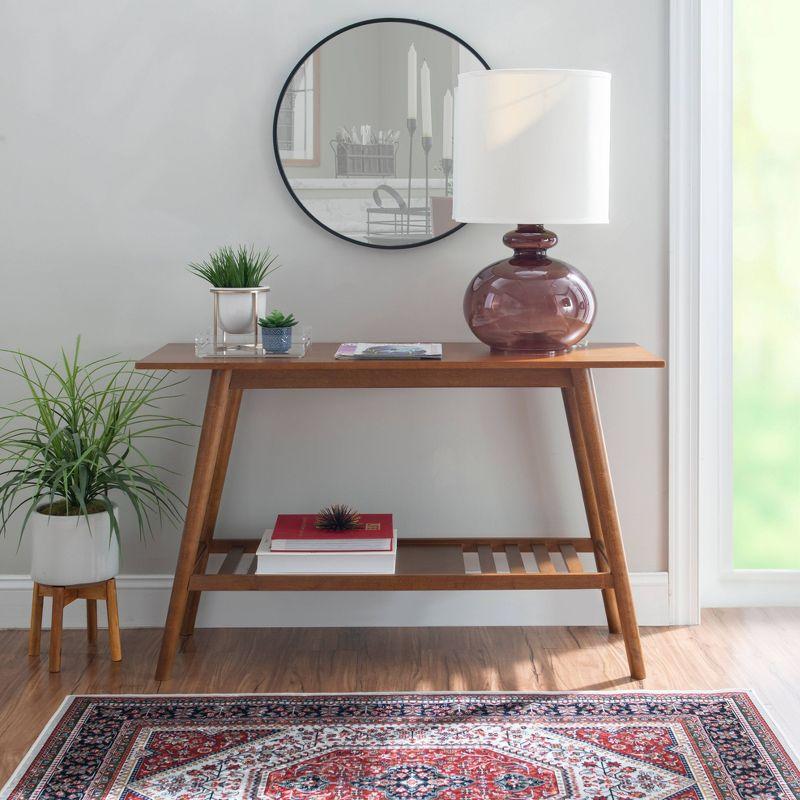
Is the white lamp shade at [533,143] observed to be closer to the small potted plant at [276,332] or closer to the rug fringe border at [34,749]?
the small potted plant at [276,332]

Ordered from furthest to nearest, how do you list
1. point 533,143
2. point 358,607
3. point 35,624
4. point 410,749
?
point 358,607
point 35,624
point 533,143
point 410,749

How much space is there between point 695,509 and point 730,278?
2.10ft

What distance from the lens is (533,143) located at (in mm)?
2096

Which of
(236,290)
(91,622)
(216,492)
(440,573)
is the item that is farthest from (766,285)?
(91,622)

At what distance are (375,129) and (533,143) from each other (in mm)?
525

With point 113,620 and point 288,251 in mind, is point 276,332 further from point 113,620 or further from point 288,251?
point 113,620

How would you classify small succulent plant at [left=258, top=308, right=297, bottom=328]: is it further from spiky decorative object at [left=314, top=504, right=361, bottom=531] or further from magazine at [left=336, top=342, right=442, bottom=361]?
spiky decorative object at [left=314, top=504, right=361, bottom=531]

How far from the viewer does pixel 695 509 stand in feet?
8.63

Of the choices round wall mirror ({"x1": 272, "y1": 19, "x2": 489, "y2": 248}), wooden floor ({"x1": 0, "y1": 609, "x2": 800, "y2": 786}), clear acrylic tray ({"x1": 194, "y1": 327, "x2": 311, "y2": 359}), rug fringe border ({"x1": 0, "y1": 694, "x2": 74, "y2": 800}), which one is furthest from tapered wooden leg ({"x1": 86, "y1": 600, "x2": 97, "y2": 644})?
round wall mirror ({"x1": 272, "y1": 19, "x2": 489, "y2": 248})

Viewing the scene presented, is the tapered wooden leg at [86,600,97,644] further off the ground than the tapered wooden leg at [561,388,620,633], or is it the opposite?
the tapered wooden leg at [561,388,620,633]

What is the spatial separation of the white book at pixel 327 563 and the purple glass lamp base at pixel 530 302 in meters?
0.57

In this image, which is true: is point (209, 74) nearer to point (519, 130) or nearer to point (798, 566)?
point (519, 130)

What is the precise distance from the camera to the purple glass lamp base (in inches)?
86.3

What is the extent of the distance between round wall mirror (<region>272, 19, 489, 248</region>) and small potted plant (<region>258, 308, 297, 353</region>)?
0.38 metres
